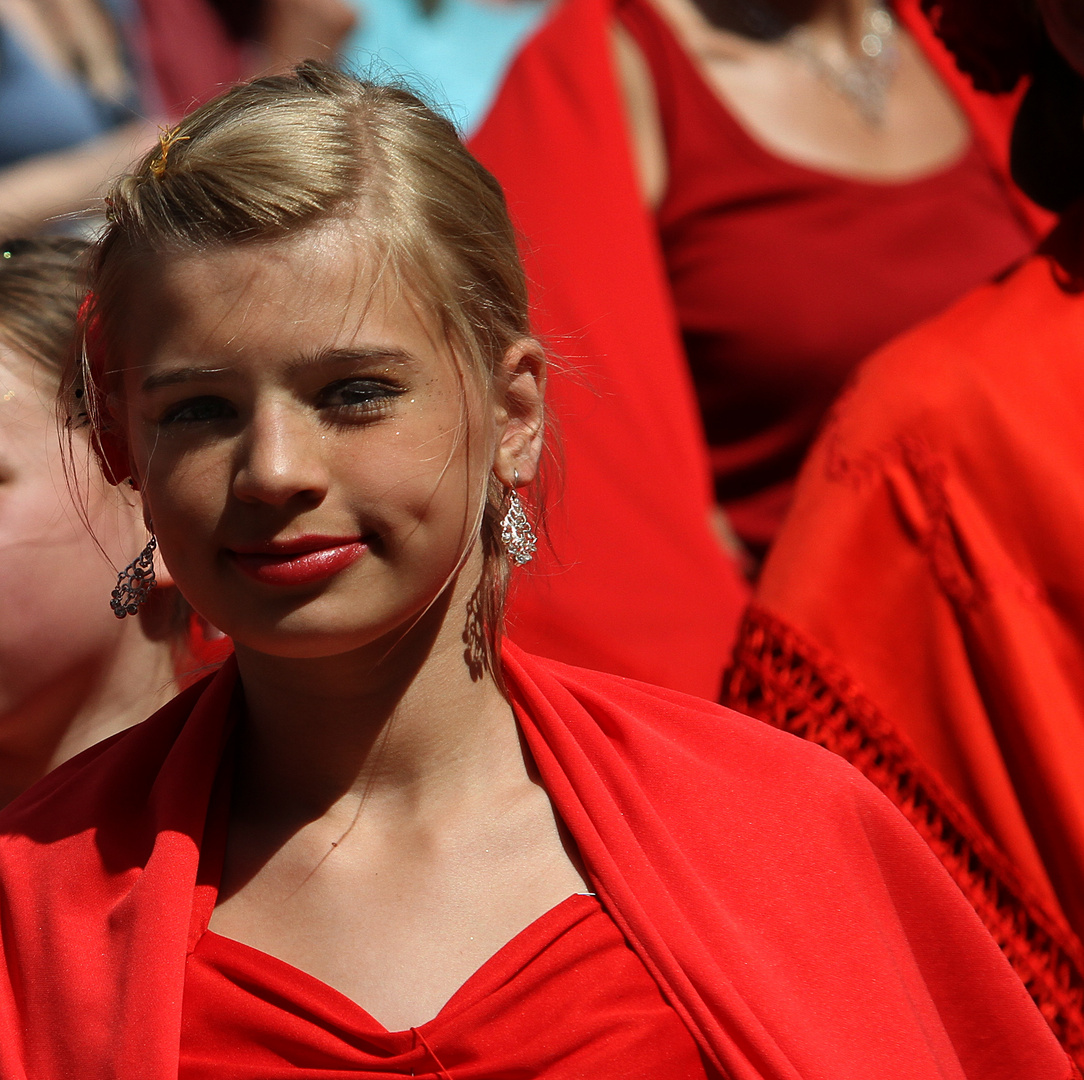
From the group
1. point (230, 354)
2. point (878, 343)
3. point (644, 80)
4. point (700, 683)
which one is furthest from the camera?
point (644, 80)

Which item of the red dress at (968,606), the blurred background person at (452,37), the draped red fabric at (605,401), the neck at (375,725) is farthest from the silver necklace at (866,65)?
the neck at (375,725)

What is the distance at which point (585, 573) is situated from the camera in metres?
2.05

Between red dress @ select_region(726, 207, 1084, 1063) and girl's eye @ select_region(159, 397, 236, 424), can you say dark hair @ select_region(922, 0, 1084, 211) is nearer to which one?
red dress @ select_region(726, 207, 1084, 1063)

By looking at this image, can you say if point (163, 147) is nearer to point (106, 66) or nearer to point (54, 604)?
point (54, 604)

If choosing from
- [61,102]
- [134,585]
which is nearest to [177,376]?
[134,585]

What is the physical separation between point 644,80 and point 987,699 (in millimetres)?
1406

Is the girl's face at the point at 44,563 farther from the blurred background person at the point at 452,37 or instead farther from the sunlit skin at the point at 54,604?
the blurred background person at the point at 452,37

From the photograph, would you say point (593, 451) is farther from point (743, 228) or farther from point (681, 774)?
point (681, 774)

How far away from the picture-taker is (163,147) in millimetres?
1174

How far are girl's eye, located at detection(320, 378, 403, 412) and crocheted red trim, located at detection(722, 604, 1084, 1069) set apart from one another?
0.63 metres

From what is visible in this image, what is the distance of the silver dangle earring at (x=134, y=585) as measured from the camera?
1278 mm

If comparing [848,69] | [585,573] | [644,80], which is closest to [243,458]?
[585,573]

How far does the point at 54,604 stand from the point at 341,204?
1.93 feet

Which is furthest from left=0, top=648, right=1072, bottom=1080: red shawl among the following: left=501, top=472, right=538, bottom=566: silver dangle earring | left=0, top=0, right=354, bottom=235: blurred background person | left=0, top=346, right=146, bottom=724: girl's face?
left=0, top=0, right=354, bottom=235: blurred background person
